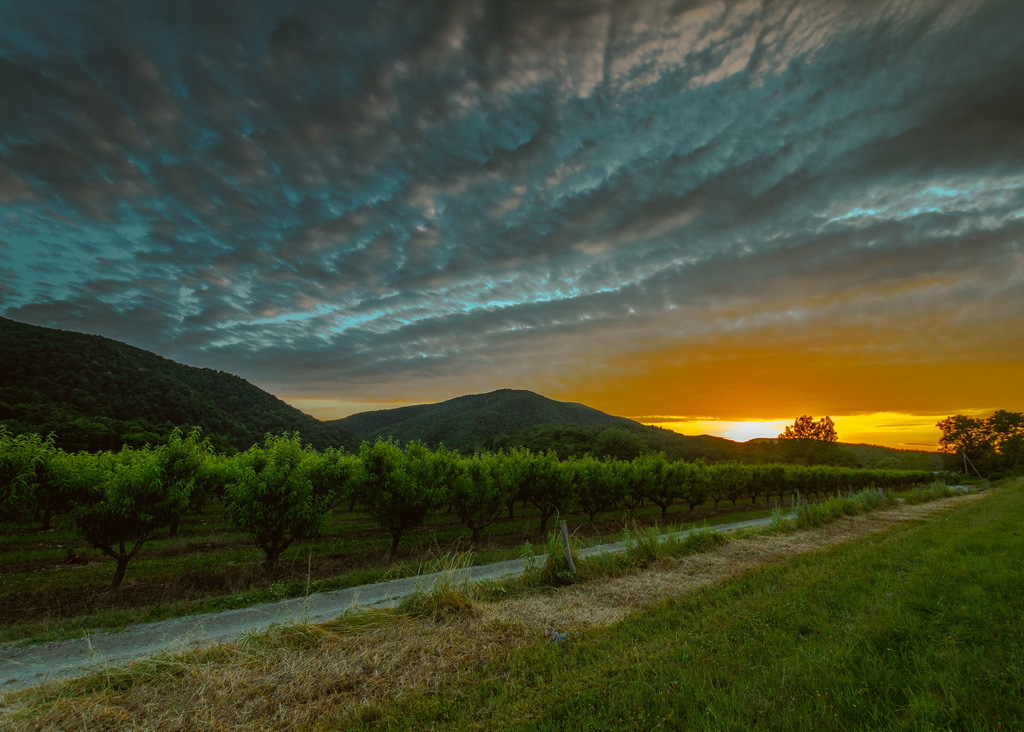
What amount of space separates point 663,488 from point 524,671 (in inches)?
1153

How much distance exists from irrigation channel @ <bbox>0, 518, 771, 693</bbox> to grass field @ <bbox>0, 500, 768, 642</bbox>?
651mm

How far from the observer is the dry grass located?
15.3ft

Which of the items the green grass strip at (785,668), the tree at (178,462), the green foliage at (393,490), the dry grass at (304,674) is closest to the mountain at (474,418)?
the green foliage at (393,490)

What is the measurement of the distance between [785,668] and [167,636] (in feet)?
35.8

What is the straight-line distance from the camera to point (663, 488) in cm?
3209

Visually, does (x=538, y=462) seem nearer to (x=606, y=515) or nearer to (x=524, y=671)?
(x=606, y=515)

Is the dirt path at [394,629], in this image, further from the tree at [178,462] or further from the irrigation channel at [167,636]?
the tree at [178,462]

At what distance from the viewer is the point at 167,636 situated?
28.8 feet

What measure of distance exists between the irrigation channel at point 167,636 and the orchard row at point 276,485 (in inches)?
174

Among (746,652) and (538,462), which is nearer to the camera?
(746,652)

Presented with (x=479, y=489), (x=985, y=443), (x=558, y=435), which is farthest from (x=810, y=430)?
(x=479, y=489)

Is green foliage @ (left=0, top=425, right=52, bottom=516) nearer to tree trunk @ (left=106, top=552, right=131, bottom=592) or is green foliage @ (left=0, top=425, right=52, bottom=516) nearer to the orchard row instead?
the orchard row

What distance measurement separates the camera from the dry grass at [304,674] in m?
4.67

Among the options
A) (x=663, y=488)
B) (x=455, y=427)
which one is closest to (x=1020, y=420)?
(x=663, y=488)
